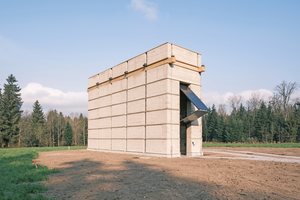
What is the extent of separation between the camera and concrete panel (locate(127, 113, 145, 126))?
83.2ft

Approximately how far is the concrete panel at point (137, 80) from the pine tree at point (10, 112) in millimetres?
47171

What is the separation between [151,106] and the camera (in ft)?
79.4

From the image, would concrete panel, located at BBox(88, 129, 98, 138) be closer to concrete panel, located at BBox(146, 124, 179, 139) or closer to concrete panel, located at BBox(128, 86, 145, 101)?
concrete panel, located at BBox(128, 86, 145, 101)

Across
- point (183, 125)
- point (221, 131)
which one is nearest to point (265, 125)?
point (221, 131)

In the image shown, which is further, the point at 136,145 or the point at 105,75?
the point at 105,75

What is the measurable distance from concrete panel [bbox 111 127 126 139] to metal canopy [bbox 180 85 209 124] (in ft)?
28.2

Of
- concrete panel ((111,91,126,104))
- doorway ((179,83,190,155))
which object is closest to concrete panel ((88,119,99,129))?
concrete panel ((111,91,126,104))

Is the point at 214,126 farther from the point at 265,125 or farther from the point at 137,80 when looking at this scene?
the point at 137,80

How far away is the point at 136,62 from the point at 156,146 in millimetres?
10445

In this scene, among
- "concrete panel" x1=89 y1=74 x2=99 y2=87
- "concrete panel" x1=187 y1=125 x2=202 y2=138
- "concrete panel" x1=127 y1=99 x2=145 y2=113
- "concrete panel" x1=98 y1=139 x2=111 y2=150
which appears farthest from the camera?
"concrete panel" x1=89 y1=74 x2=99 y2=87

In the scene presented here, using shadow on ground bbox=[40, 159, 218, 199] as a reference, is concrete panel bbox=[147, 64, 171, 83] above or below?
above

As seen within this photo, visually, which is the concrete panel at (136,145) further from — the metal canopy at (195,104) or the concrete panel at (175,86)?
the concrete panel at (175,86)

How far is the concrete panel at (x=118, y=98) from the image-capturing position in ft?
95.9

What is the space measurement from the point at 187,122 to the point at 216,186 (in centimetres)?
1458
